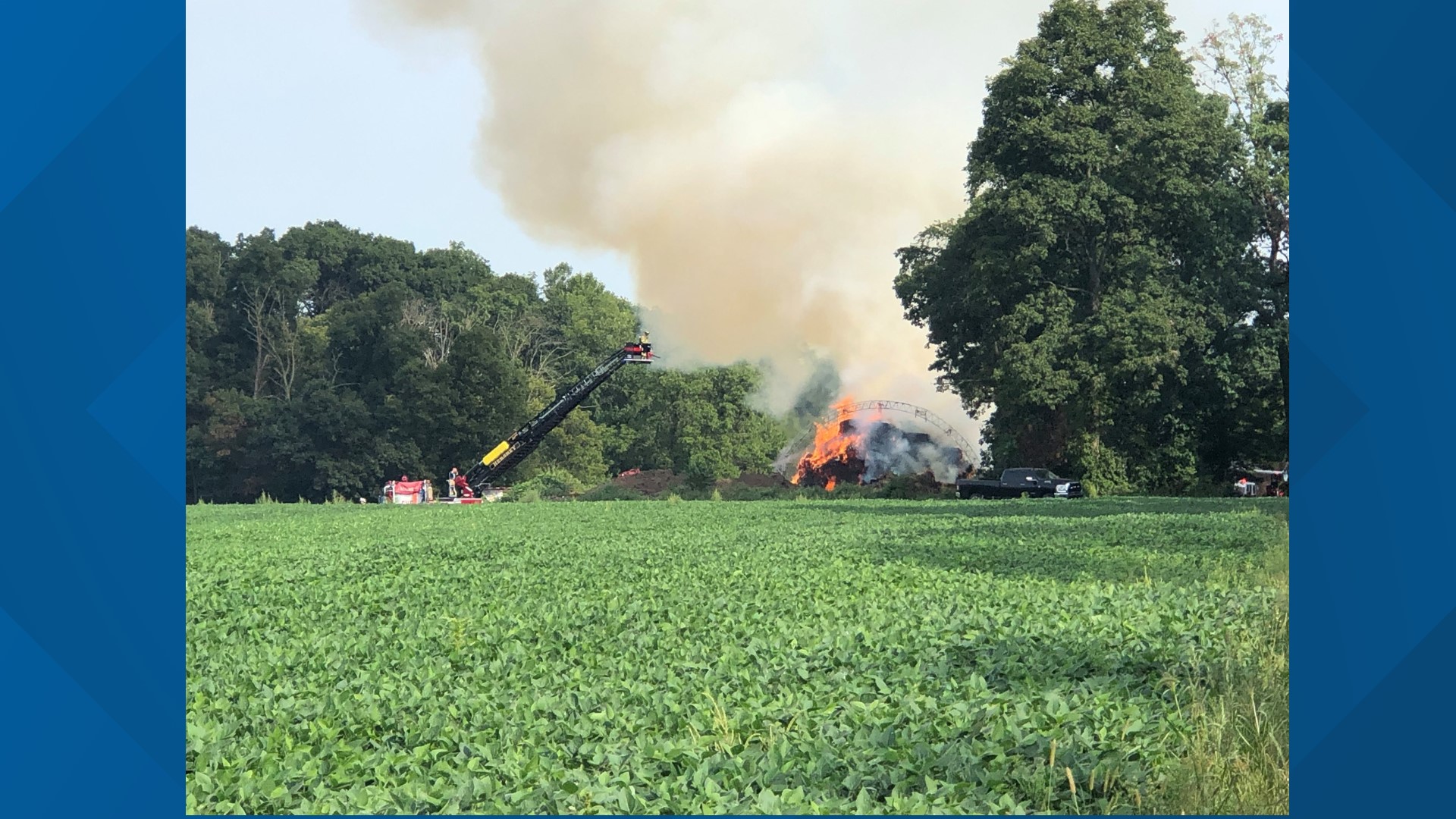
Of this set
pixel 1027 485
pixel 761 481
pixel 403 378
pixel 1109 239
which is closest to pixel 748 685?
pixel 1027 485

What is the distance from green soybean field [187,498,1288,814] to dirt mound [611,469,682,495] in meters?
24.4

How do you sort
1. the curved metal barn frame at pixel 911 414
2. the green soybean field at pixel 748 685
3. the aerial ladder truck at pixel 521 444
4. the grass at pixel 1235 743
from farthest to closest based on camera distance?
the curved metal barn frame at pixel 911 414, the aerial ladder truck at pixel 521 444, the green soybean field at pixel 748 685, the grass at pixel 1235 743

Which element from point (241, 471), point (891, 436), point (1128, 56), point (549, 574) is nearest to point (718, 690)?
point (549, 574)

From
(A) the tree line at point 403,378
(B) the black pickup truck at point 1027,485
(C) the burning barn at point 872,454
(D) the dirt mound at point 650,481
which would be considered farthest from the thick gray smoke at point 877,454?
(B) the black pickup truck at point 1027,485

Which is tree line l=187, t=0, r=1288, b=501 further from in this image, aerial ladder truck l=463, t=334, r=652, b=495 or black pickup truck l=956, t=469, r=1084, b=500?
aerial ladder truck l=463, t=334, r=652, b=495

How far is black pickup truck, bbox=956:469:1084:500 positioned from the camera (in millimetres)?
31125

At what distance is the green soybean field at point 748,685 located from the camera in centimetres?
521

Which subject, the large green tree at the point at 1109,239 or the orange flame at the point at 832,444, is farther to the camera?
the orange flame at the point at 832,444

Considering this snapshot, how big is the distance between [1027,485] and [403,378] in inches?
775

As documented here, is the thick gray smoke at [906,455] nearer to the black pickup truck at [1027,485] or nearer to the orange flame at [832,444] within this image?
the orange flame at [832,444]

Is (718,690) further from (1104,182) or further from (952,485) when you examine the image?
(952,485)

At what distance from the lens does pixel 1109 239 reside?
32125 mm

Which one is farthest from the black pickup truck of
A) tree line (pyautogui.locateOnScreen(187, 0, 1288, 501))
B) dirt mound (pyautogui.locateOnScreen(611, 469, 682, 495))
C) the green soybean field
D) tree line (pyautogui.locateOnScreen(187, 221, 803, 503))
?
the green soybean field

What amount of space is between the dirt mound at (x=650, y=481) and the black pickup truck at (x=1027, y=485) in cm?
940
